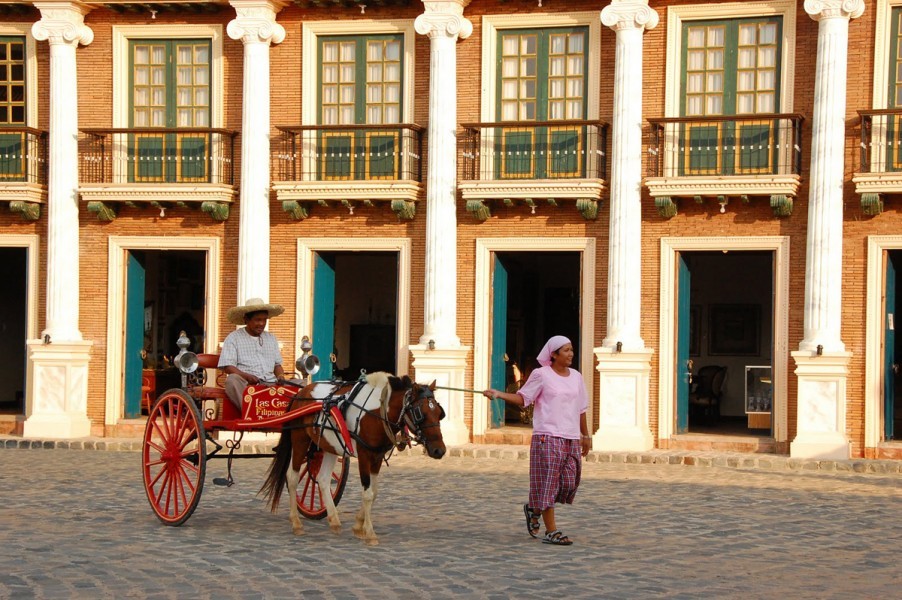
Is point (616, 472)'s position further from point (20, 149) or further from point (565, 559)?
point (20, 149)

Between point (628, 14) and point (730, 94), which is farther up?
point (628, 14)

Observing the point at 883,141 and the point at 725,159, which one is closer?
the point at 883,141

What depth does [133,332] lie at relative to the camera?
2450cm

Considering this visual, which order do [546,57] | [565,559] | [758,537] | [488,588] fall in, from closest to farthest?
[488,588] < [565,559] < [758,537] < [546,57]

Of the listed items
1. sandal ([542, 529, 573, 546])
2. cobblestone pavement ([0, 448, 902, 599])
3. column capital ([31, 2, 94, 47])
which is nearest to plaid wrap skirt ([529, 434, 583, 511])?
sandal ([542, 529, 573, 546])

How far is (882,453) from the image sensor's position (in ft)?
68.4

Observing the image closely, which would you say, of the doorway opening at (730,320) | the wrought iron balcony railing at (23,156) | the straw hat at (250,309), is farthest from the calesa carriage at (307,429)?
the doorway opening at (730,320)

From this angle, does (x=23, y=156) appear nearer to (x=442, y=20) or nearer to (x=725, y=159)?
(x=442, y=20)

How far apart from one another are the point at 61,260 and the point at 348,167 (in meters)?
5.03

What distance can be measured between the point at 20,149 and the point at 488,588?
16943mm

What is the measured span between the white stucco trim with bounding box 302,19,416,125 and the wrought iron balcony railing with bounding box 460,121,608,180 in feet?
4.21

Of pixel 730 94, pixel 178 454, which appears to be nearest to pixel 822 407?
pixel 730 94

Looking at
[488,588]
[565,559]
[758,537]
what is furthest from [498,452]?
[488,588]

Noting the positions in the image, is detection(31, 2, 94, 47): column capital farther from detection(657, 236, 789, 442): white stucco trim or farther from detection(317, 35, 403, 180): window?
detection(657, 236, 789, 442): white stucco trim
